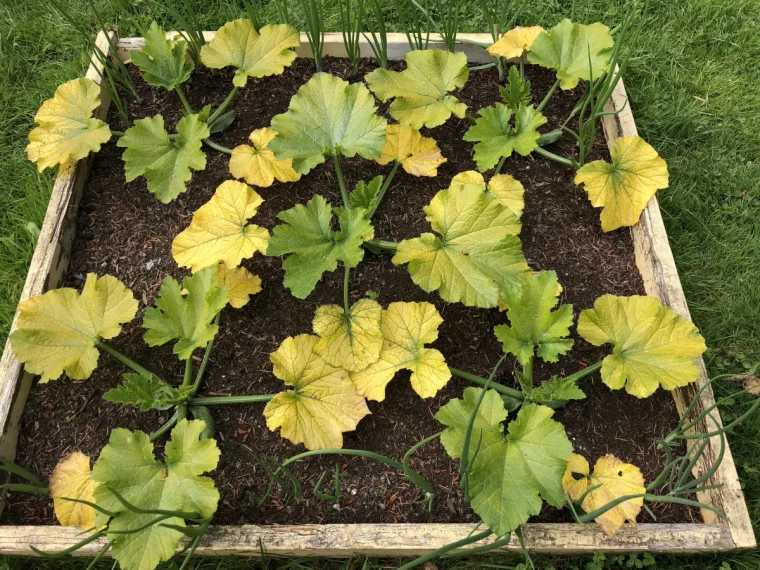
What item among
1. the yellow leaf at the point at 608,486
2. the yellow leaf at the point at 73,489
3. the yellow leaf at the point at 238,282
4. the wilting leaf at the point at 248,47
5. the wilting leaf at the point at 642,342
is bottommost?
the yellow leaf at the point at 608,486

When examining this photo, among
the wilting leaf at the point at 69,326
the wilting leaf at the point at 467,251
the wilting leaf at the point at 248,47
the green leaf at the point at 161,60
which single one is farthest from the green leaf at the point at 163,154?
the wilting leaf at the point at 467,251

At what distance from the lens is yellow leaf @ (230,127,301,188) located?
8.36 feet

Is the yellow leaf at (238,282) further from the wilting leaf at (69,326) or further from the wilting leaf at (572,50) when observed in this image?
the wilting leaf at (572,50)

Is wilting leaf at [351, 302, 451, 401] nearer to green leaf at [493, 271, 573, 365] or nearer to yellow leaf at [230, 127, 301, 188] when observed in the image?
green leaf at [493, 271, 573, 365]

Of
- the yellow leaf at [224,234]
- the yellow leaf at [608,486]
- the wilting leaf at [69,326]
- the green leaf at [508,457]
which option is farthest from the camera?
the yellow leaf at [224,234]

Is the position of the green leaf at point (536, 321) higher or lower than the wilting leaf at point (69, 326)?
lower

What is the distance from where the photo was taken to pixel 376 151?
2.33m

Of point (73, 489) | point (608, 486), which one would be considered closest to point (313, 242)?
point (73, 489)

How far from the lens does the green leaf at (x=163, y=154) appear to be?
8.10ft

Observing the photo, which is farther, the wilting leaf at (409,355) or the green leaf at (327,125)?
the green leaf at (327,125)

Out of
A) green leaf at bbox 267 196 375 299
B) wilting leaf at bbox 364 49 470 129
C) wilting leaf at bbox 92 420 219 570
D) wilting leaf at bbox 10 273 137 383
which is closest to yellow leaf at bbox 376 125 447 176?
wilting leaf at bbox 364 49 470 129

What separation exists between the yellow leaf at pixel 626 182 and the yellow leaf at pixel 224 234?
1.26 m

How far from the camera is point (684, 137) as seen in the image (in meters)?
3.08

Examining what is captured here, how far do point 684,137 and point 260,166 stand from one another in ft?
6.64
